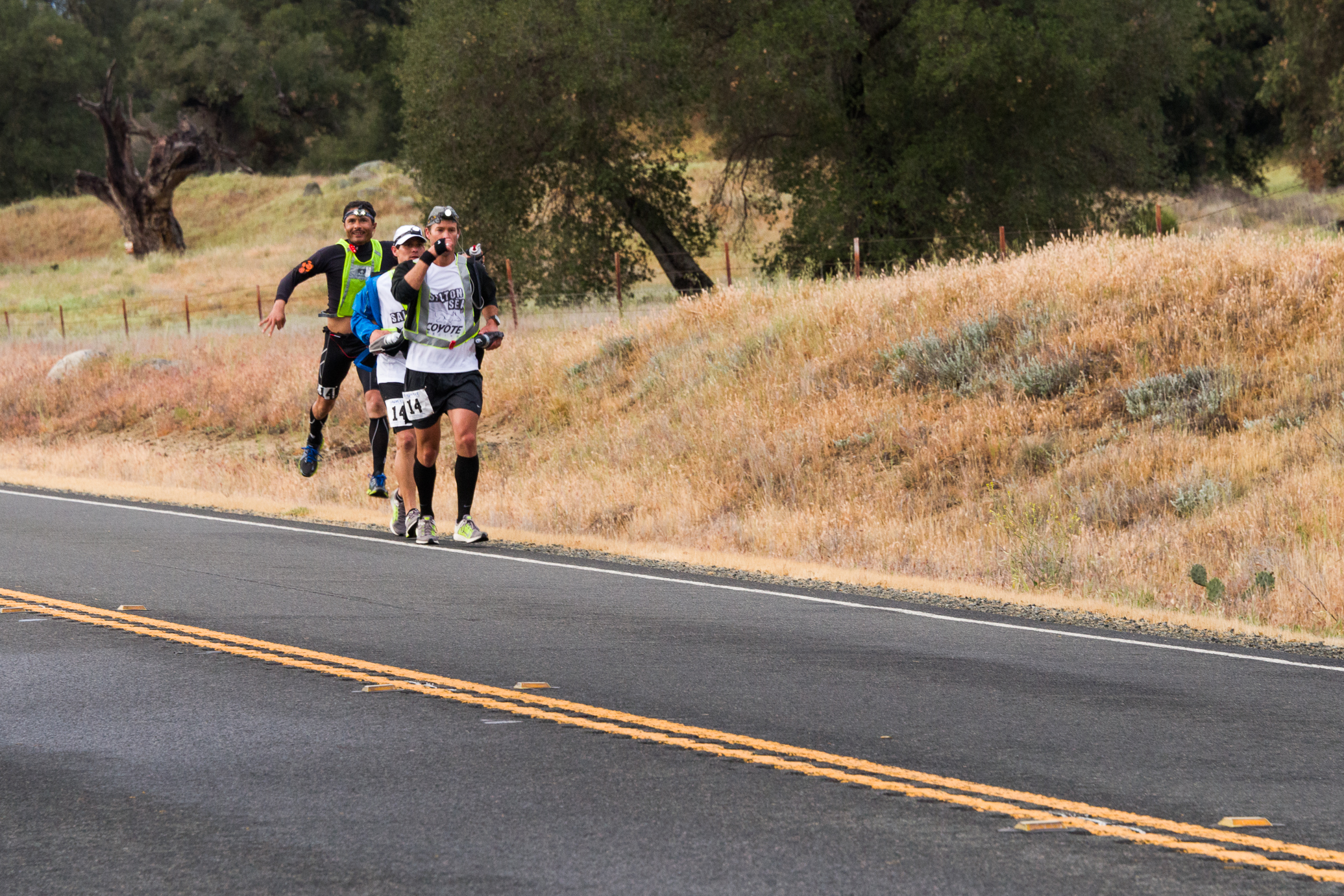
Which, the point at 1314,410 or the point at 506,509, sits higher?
the point at 1314,410

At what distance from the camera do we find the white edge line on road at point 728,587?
714 cm

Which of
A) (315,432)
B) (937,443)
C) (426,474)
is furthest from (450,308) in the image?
(937,443)

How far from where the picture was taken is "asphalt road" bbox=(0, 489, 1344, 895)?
13.1 ft

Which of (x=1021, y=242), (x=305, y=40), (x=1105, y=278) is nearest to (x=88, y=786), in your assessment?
(x=1105, y=278)

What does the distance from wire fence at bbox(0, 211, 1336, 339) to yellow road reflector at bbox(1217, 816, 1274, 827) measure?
17.6 meters

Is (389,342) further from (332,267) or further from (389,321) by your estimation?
(332,267)

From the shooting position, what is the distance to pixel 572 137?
27719 millimetres

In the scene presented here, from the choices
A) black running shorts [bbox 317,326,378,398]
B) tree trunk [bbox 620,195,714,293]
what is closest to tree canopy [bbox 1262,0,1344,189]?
tree trunk [bbox 620,195,714,293]

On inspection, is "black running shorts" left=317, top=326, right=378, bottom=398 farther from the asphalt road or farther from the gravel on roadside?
the asphalt road

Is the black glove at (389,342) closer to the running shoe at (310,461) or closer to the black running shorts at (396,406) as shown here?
the black running shorts at (396,406)

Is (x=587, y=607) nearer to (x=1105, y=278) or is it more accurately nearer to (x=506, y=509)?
(x=506, y=509)

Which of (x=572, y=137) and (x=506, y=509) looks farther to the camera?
(x=572, y=137)

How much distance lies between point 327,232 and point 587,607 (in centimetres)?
4995

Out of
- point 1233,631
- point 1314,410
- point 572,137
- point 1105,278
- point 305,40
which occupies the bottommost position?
point 1233,631
